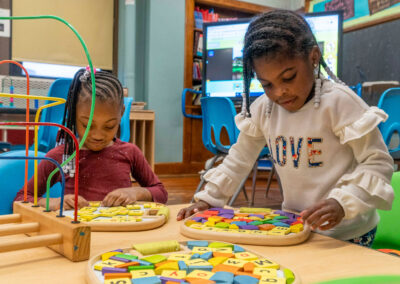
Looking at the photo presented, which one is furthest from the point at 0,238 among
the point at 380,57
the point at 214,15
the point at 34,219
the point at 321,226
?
the point at 214,15

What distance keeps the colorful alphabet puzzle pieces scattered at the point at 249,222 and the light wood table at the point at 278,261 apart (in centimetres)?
3

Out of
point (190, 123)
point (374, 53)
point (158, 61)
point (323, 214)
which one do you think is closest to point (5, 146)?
point (158, 61)

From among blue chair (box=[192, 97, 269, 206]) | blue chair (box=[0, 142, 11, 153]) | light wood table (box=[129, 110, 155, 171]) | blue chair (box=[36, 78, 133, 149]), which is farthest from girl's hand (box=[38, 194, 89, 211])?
light wood table (box=[129, 110, 155, 171])

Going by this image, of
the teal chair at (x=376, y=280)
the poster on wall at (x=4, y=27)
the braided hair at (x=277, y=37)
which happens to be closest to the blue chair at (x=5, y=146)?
the poster on wall at (x=4, y=27)

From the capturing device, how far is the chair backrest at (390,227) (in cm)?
93

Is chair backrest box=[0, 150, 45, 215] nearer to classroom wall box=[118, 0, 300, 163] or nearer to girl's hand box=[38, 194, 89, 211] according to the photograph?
girl's hand box=[38, 194, 89, 211]

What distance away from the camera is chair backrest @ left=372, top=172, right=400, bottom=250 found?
36.6 inches

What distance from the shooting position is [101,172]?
3.76ft

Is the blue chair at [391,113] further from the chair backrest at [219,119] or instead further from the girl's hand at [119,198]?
the girl's hand at [119,198]

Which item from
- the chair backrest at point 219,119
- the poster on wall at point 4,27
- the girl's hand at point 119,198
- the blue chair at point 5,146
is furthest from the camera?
the poster on wall at point 4,27

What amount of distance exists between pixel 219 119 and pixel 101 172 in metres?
1.59

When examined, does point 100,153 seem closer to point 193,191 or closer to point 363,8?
point 193,191

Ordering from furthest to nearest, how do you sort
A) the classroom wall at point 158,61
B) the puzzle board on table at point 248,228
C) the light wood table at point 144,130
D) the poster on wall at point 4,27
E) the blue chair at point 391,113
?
1. the classroom wall at point 158,61
2. the poster on wall at point 4,27
3. the light wood table at point 144,130
4. the blue chair at point 391,113
5. the puzzle board on table at point 248,228

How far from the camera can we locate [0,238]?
0.58 meters
